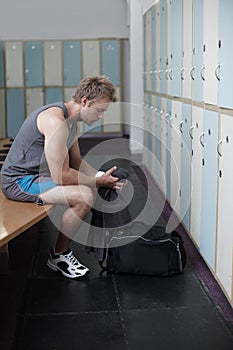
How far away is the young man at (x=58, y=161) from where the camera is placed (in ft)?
8.18

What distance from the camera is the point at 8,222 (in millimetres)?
2211

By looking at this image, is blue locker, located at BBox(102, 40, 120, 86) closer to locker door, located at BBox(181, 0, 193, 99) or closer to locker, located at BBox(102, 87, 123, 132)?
locker, located at BBox(102, 87, 123, 132)

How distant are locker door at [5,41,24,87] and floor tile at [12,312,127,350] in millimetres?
6744

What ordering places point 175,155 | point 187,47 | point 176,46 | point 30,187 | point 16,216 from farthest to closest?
1. point 175,155
2. point 176,46
3. point 187,47
4. point 30,187
5. point 16,216

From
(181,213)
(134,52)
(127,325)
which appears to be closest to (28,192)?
(127,325)

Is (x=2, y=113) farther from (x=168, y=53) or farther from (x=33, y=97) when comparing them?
(x=168, y=53)

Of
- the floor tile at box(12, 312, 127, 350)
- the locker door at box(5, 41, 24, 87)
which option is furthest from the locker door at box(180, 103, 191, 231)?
the locker door at box(5, 41, 24, 87)

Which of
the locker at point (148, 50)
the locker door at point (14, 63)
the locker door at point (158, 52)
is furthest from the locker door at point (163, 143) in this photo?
the locker door at point (14, 63)

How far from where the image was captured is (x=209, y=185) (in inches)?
104

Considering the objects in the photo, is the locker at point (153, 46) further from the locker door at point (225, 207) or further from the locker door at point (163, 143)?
the locker door at point (225, 207)

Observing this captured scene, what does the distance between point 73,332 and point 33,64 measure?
692cm

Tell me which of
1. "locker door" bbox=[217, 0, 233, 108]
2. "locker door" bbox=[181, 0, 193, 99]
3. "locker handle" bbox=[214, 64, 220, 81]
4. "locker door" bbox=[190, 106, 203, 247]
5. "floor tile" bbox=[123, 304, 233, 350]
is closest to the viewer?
"floor tile" bbox=[123, 304, 233, 350]

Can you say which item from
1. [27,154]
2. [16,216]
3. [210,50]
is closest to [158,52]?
[210,50]

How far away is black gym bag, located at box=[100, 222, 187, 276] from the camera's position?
2.72 metres
